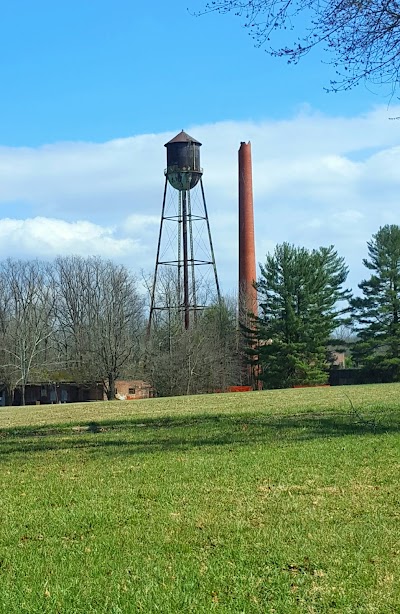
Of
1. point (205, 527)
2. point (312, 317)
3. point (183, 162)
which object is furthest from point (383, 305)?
point (205, 527)

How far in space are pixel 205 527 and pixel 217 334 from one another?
61.9m

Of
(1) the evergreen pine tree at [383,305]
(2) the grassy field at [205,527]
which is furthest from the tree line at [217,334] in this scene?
(2) the grassy field at [205,527]

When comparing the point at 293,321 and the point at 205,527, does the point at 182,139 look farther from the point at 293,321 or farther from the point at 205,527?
the point at 205,527

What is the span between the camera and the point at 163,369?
205 feet

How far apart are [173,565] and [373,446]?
641 cm

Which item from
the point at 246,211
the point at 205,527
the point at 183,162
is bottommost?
the point at 205,527

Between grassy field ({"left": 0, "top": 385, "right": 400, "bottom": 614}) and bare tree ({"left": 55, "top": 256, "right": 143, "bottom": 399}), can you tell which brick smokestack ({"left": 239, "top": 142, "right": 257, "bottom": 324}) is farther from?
grassy field ({"left": 0, "top": 385, "right": 400, "bottom": 614})

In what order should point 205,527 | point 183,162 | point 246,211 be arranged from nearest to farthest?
point 205,527 → point 246,211 → point 183,162

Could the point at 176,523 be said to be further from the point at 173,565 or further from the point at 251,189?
the point at 251,189

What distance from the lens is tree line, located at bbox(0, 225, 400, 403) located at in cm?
5922

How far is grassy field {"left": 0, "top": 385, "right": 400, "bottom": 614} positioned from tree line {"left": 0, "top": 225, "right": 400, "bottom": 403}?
46.6 meters

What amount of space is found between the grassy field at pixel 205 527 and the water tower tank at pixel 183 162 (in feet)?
148

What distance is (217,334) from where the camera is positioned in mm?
68750

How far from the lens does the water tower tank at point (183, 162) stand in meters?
56.8
